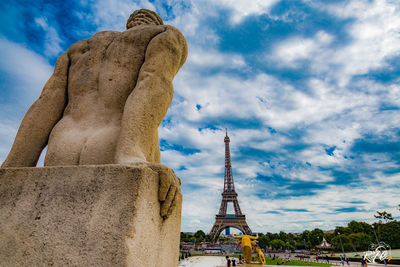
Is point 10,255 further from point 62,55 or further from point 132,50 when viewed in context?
point 62,55

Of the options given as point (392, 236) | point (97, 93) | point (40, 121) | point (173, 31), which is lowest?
point (392, 236)

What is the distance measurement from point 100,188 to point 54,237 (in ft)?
1.12

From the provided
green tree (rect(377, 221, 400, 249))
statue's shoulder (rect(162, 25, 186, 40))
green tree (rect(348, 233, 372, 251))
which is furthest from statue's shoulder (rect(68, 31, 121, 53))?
green tree (rect(348, 233, 372, 251))

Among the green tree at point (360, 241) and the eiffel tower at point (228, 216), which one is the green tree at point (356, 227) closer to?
the green tree at point (360, 241)

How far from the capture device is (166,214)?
1571 millimetres

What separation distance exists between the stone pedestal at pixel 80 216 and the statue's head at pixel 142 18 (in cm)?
198

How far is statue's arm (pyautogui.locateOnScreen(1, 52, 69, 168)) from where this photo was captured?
6.65 feet

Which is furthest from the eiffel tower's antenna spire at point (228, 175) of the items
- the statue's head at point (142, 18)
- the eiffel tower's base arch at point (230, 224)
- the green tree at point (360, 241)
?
the statue's head at point (142, 18)

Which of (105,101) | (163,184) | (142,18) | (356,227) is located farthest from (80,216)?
(356,227)

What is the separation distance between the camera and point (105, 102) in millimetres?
2127

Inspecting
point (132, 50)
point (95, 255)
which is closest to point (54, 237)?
A: point (95, 255)

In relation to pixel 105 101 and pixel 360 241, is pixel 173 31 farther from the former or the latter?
pixel 360 241

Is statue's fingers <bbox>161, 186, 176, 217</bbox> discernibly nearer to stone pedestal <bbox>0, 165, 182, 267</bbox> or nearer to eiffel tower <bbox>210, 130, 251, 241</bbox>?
stone pedestal <bbox>0, 165, 182, 267</bbox>

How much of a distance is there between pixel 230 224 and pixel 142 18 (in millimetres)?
51425
